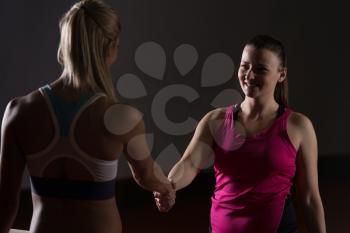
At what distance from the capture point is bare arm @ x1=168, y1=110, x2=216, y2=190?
152 centimetres

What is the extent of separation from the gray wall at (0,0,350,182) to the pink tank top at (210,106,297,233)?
8.99 feet

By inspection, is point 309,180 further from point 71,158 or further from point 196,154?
point 71,158

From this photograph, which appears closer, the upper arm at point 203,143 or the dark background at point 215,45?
the upper arm at point 203,143

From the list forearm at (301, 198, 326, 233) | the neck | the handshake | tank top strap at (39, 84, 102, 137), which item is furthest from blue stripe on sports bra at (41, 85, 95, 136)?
forearm at (301, 198, 326, 233)

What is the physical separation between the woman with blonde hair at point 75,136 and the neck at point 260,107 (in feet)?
1.42

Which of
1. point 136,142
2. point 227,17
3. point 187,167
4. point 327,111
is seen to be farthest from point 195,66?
point 136,142

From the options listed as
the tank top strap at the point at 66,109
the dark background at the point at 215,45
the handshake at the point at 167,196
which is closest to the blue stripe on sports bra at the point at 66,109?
the tank top strap at the point at 66,109

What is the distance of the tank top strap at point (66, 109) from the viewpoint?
3.66 ft

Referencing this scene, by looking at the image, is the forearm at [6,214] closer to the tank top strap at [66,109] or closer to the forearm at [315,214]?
the tank top strap at [66,109]

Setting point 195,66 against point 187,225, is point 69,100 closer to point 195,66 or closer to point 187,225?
point 187,225

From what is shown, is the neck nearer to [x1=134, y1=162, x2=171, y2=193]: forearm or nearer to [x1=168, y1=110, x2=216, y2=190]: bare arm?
[x1=168, y1=110, x2=216, y2=190]: bare arm

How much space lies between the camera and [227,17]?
4094 millimetres

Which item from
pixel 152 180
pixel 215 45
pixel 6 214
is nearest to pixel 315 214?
pixel 152 180

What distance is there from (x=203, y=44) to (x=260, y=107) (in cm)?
268
